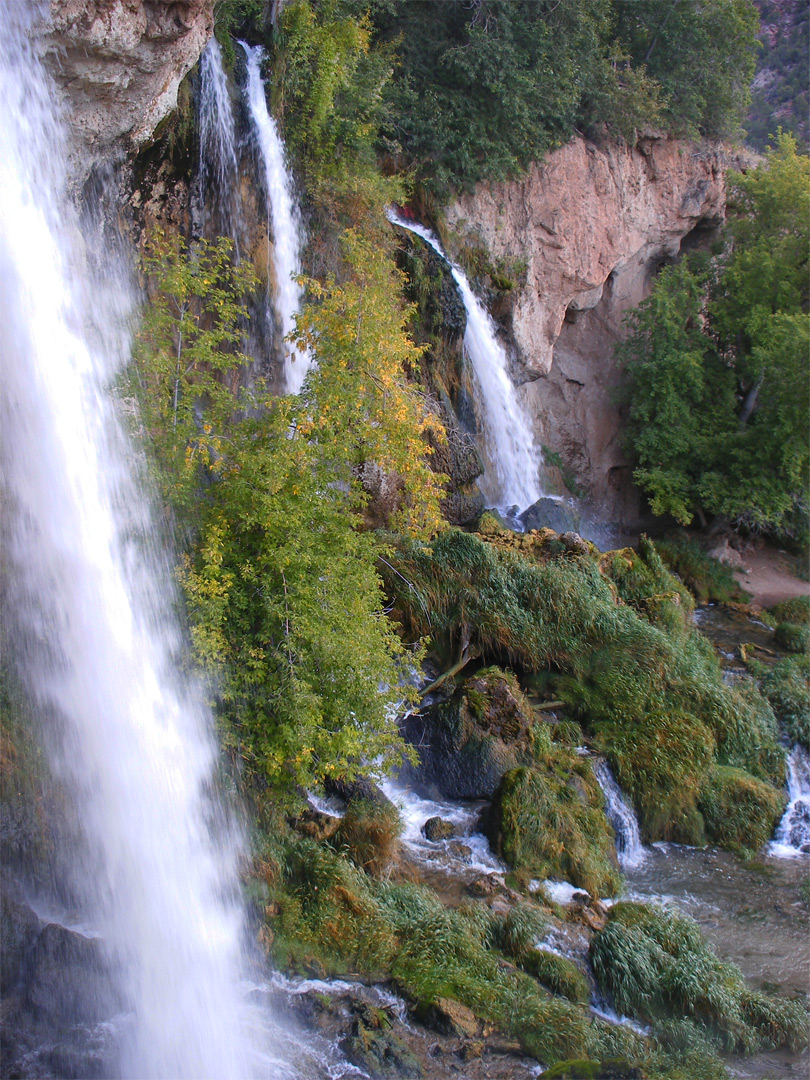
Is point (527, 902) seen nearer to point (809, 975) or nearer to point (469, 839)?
point (469, 839)

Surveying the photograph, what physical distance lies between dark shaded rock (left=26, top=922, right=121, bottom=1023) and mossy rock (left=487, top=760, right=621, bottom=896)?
4181mm

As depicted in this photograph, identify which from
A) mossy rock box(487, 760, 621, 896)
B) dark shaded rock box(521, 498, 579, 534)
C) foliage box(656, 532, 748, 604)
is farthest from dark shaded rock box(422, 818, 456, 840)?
foliage box(656, 532, 748, 604)

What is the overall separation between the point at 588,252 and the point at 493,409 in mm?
5216

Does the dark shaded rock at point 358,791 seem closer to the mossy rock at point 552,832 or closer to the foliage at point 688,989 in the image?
the mossy rock at point 552,832

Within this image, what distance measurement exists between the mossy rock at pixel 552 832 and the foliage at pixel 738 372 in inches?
412

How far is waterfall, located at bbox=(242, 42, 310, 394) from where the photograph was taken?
12.1 m

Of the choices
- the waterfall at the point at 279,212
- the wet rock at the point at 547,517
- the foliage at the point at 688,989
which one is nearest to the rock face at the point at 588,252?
the wet rock at the point at 547,517

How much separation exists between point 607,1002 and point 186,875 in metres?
3.75

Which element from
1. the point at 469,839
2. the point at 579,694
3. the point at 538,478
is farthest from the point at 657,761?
the point at 538,478

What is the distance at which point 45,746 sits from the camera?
242 inches

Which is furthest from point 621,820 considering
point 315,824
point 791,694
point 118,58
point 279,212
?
point 279,212

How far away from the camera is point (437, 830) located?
8.53 m

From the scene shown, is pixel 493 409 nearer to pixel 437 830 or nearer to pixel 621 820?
pixel 621 820

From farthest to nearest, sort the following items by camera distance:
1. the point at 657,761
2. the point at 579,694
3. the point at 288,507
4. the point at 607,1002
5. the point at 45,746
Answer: the point at 579,694 → the point at 657,761 → the point at 288,507 → the point at 607,1002 → the point at 45,746
